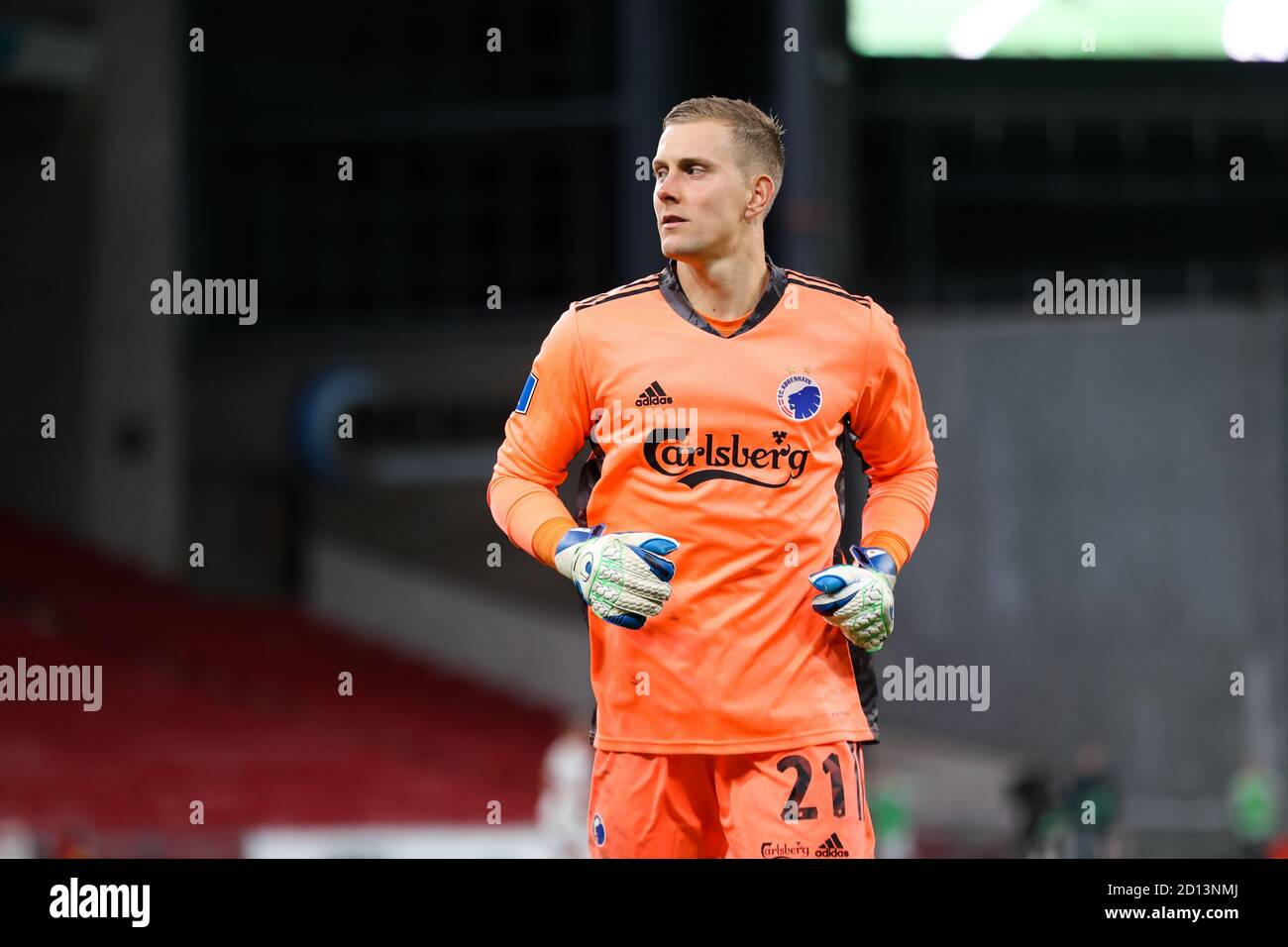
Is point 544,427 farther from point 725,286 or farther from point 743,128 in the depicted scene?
point 743,128

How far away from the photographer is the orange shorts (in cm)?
461

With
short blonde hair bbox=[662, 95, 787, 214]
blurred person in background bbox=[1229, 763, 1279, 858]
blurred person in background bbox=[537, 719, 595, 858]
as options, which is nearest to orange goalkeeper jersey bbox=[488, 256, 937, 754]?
short blonde hair bbox=[662, 95, 787, 214]

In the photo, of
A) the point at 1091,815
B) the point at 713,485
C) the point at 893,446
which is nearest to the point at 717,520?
the point at 713,485

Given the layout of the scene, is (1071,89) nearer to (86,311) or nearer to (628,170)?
(628,170)

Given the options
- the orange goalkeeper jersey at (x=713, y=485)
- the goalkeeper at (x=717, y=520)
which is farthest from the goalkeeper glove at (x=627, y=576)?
the orange goalkeeper jersey at (x=713, y=485)

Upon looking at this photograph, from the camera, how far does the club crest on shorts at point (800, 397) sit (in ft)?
15.7

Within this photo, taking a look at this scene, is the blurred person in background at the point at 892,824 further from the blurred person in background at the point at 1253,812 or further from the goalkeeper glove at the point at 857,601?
the goalkeeper glove at the point at 857,601

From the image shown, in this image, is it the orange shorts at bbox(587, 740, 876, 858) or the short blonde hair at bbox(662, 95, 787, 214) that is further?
the short blonde hair at bbox(662, 95, 787, 214)

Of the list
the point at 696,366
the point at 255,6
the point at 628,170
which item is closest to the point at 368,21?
the point at 255,6

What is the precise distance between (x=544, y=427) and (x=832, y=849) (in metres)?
1.26

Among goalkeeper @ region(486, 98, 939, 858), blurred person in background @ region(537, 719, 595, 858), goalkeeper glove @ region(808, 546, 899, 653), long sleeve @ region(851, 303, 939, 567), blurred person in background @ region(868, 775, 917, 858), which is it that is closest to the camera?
goalkeeper glove @ region(808, 546, 899, 653)

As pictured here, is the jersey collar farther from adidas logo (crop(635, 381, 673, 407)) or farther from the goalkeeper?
adidas logo (crop(635, 381, 673, 407))
